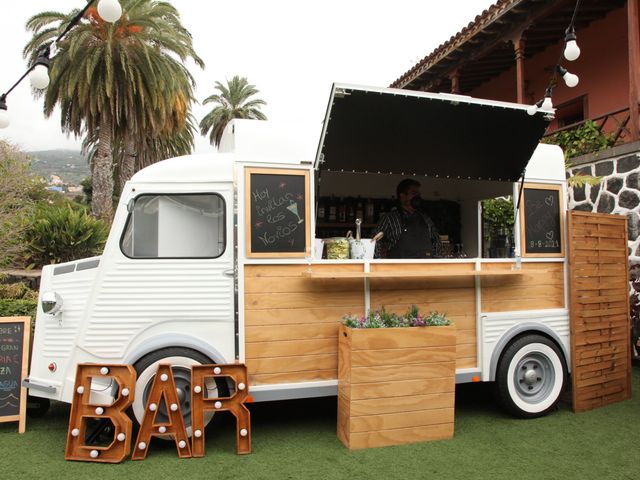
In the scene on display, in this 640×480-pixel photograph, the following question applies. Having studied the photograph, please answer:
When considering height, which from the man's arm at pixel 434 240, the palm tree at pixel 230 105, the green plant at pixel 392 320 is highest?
the palm tree at pixel 230 105

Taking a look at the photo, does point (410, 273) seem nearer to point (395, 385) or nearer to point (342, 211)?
point (395, 385)

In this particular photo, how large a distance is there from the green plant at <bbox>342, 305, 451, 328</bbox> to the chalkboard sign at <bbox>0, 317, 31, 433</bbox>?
9.45 feet

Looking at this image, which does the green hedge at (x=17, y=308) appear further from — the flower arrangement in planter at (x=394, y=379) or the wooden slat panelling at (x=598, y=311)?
the wooden slat panelling at (x=598, y=311)

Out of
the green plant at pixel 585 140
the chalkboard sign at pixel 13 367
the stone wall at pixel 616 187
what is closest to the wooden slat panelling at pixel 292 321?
the chalkboard sign at pixel 13 367

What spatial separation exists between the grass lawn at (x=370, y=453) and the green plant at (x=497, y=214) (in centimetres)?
277

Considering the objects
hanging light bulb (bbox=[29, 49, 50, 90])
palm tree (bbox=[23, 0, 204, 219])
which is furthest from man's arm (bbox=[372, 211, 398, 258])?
palm tree (bbox=[23, 0, 204, 219])

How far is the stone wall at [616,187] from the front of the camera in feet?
21.5

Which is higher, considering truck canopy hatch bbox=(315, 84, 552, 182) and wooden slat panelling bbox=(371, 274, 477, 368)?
truck canopy hatch bbox=(315, 84, 552, 182)

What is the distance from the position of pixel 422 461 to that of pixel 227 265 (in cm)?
217

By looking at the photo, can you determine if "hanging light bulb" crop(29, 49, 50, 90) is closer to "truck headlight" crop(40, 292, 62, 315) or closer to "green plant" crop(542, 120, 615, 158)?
"truck headlight" crop(40, 292, 62, 315)

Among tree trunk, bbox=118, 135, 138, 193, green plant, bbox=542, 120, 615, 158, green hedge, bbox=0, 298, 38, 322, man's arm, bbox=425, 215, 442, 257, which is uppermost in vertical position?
tree trunk, bbox=118, 135, 138, 193

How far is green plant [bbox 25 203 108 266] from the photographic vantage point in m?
11.1

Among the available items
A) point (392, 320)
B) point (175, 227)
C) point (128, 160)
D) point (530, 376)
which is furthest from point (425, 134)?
point (128, 160)

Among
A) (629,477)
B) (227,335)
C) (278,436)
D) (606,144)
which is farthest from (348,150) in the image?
(606,144)
